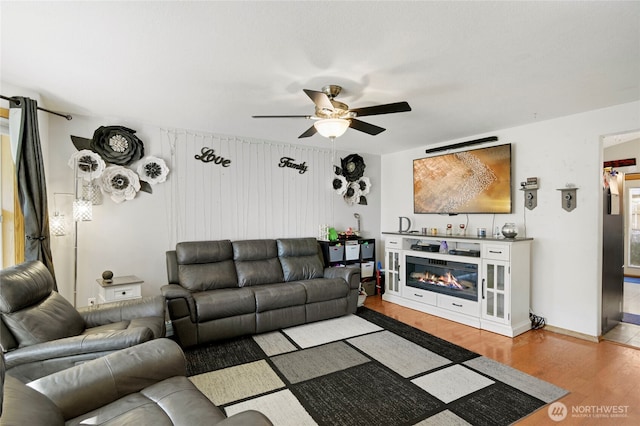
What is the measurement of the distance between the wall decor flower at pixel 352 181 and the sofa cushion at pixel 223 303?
8.23ft

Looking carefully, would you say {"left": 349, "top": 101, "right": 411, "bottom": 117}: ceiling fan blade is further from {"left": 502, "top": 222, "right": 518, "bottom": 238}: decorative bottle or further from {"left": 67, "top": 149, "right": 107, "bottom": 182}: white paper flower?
{"left": 67, "top": 149, "right": 107, "bottom": 182}: white paper flower

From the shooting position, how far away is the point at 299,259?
4461mm

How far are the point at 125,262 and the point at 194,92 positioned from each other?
7.29ft

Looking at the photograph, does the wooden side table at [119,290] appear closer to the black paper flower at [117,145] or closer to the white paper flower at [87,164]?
the white paper flower at [87,164]

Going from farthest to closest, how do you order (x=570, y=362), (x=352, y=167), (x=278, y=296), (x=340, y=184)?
1. (x=352, y=167)
2. (x=340, y=184)
3. (x=278, y=296)
4. (x=570, y=362)

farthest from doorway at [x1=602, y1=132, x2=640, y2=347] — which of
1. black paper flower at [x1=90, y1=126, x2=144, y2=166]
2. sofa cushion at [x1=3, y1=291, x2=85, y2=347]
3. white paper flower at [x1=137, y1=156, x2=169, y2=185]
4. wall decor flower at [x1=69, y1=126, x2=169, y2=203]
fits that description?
black paper flower at [x1=90, y1=126, x2=144, y2=166]

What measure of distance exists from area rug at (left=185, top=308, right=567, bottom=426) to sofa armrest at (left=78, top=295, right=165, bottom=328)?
2.04 feet

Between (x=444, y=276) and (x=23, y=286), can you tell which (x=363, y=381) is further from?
(x=23, y=286)

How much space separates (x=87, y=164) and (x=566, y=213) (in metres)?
5.37

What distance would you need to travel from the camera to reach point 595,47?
210 cm

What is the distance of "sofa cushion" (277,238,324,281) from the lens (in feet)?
14.1

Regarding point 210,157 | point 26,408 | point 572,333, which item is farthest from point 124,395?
point 572,333

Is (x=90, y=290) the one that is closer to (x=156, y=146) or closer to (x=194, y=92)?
(x=156, y=146)

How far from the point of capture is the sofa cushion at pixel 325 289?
389 cm
